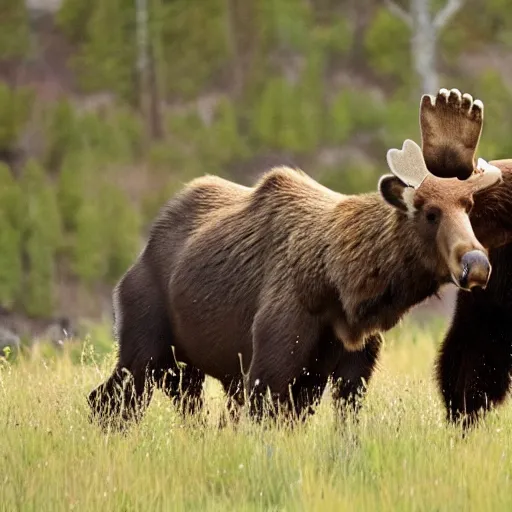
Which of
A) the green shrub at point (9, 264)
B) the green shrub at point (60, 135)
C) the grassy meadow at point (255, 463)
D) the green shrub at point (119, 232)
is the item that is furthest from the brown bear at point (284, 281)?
the green shrub at point (60, 135)

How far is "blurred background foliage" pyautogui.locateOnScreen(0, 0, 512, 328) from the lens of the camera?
1047 inches

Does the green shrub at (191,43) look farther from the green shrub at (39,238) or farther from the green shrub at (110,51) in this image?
the green shrub at (39,238)

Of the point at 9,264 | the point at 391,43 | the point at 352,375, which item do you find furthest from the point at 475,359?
the point at 391,43

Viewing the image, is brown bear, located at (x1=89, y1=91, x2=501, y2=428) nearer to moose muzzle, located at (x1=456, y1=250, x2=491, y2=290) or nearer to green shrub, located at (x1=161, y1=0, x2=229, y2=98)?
moose muzzle, located at (x1=456, y1=250, x2=491, y2=290)

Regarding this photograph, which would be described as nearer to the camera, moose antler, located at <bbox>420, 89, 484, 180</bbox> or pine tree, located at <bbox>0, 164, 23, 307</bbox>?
moose antler, located at <bbox>420, 89, 484, 180</bbox>

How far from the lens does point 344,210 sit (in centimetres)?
730

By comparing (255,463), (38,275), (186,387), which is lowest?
(38,275)

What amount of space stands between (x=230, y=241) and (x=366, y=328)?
122cm

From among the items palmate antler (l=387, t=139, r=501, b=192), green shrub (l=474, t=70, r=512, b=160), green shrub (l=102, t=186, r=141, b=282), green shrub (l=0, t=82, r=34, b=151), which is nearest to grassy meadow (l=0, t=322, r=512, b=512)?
palmate antler (l=387, t=139, r=501, b=192)

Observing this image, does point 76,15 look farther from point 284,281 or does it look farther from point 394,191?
point 394,191

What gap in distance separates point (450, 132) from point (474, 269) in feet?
3.34

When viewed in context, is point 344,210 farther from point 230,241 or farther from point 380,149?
point 380,149

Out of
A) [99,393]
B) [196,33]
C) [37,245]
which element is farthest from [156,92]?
[99,393]

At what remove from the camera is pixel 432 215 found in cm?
654
